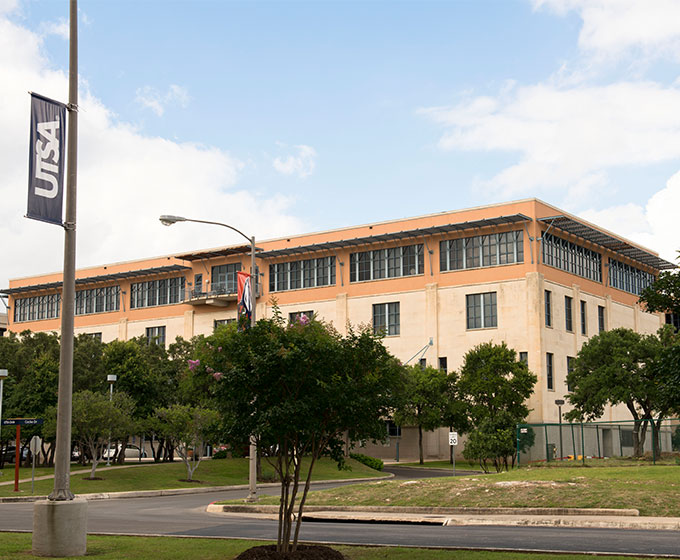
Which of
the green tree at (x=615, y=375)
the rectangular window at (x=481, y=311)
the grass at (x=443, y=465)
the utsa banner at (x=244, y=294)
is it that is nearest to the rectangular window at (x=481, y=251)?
the rectangular window at (x=481, y=311)

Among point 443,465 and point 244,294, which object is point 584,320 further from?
point 244,294

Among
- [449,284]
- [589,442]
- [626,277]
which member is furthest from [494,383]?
[626,277]

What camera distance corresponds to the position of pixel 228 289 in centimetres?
8706

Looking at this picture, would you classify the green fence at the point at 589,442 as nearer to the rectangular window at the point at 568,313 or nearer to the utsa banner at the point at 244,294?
the rectangular window at the point at 568,313

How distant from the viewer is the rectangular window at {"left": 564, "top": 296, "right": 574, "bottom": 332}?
74.4m

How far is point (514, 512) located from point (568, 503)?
1.49 metres

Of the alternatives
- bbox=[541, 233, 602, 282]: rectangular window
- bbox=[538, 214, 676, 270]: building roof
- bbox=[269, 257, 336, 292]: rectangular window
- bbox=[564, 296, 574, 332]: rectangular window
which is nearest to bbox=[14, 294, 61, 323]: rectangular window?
bbox=[269, 257, 336, 292]: rectangular window

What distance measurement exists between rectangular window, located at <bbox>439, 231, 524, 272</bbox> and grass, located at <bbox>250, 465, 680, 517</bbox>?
4211 centimetres

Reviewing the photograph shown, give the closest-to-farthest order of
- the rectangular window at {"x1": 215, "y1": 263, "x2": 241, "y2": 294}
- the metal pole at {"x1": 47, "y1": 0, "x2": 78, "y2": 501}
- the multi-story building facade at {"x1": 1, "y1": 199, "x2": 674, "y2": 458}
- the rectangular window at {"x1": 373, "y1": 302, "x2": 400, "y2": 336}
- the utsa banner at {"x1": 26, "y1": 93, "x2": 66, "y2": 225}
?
1. the utsa banner at {"x1": 26, "y1": 93, "x2": 66, "y2": 225}
2. the metal pole at {"x1": 47, "y1": 0, "x2": 78, "y2": 501}
3. the multi-story building facade at {"x1": 1, "y1": 199, "x2": 674, "y2": 458}
4. the rectangular window at {"x1": 373, "y1": 302, "x2": 400, "y2": 336}
5. the rectangular window at {"x1": 215, "y1": 263, "x2": 241, "y2": 294}

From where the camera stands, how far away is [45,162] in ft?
48.0

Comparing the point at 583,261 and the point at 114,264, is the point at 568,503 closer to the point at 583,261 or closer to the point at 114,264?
the point at 583,261

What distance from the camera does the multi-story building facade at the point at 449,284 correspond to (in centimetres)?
7075

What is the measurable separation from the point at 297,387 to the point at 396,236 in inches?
2472

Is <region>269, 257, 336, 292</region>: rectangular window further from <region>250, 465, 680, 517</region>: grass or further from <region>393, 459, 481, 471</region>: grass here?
<region>250, 465, 680, 517</region>: grass
